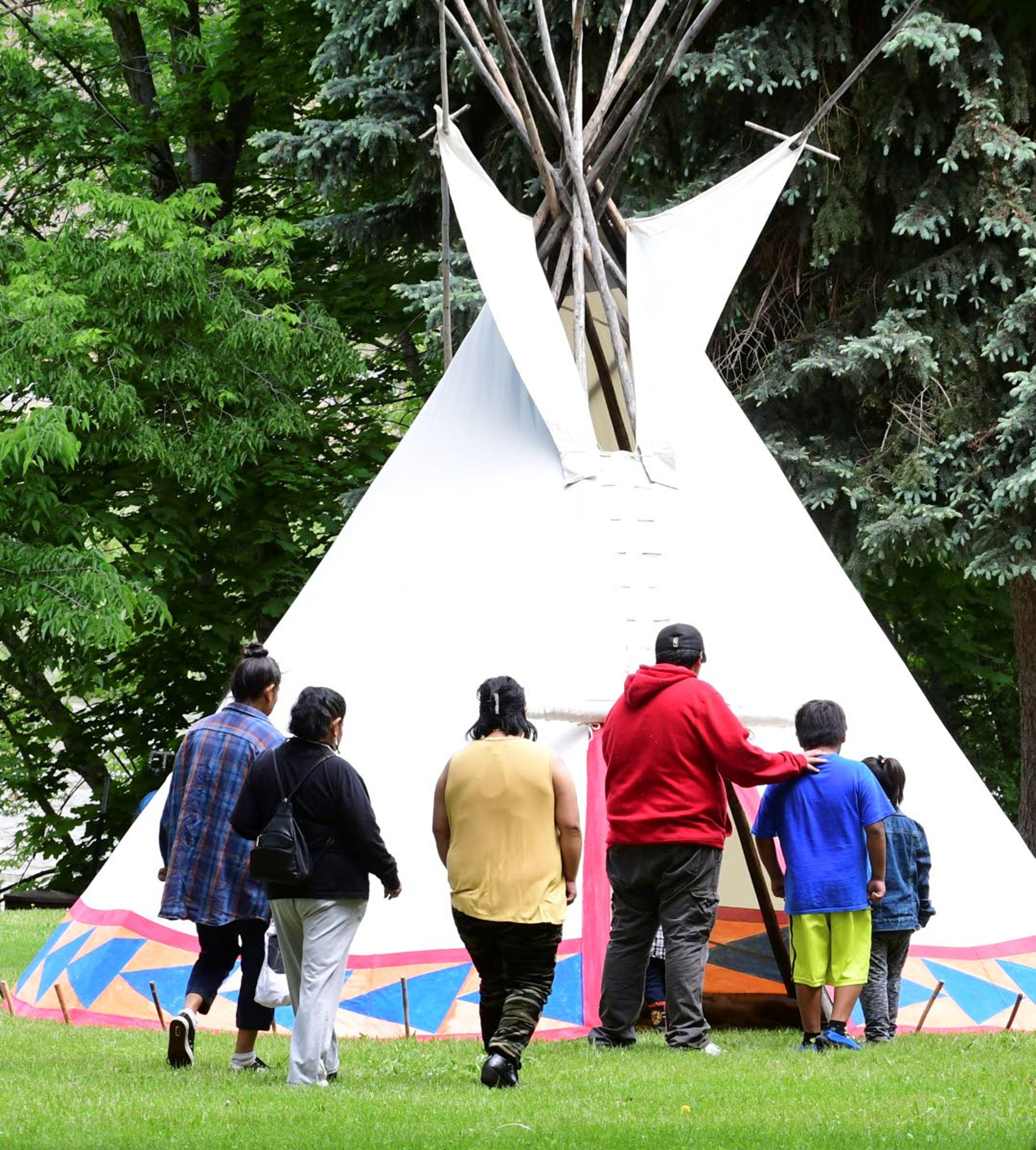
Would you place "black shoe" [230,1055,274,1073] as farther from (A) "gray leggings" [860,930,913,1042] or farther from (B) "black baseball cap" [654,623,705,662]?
(A) "gray leggings" [860,930,913,1042]

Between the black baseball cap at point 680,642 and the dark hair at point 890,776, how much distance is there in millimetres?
924

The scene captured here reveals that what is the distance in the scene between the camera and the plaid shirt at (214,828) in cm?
543

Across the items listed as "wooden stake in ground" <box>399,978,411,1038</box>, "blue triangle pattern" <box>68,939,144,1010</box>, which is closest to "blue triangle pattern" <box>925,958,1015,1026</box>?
"wooden stake in ground" <box>399,978,411,1038</box>

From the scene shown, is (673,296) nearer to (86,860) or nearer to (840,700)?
(840,700)

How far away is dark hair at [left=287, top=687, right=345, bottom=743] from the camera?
4969 mm

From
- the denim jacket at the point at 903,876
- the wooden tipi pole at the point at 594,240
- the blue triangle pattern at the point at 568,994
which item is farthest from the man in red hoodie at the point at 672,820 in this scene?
the wooden tipi pole at the point at 594,240

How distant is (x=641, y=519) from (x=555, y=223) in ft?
5.69

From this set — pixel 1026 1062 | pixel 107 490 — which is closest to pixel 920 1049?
pixel 1026 1062

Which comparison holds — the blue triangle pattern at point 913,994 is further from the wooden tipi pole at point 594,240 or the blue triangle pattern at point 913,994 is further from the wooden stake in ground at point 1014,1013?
the wooden tipi pole at point 594,240

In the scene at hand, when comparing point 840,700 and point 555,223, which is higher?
point 555,223

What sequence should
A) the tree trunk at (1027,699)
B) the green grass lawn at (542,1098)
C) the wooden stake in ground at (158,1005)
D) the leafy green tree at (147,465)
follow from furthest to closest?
1. the tree trunk at (1027,699)
2. the leafy green tree at (147,465)
3. the wooden stake in ground at (158,1005)
4. the green grass lawn at (542,1098)

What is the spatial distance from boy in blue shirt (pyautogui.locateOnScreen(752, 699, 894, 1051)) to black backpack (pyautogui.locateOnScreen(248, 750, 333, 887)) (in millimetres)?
Answer: 1736

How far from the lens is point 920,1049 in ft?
18.8

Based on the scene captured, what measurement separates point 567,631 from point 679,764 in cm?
145
